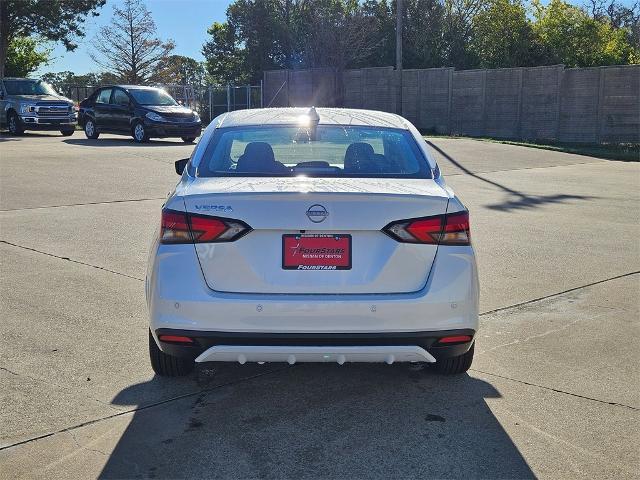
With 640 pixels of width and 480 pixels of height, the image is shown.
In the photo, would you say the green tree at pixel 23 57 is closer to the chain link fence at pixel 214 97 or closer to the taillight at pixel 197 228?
the chain link fence at pixel 214 97

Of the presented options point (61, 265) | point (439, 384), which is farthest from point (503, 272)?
point (61, 265)

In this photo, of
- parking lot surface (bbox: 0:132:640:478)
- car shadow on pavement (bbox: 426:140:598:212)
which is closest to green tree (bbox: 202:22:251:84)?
car shadow on pavement (bbox: 426:140:598:212)

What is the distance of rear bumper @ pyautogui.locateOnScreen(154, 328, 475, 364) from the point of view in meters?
3.97

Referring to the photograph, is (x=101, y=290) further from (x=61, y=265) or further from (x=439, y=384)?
(x=439, y=384)

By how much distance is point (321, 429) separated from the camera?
13.5ft

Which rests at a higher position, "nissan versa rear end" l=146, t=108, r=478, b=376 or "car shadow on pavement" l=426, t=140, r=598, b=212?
"nissan versa rear end" l=146, t=108, r=478, b=376

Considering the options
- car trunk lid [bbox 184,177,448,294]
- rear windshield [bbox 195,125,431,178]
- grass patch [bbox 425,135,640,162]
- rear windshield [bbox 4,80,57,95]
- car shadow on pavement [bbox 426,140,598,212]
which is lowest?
car shadow on pavement [bbox 426,140,598,212]

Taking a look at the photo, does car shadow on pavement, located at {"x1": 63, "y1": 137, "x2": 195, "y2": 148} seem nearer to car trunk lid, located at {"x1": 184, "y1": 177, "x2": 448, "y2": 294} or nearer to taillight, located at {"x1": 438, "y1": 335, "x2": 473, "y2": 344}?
car trunk lid, located at {"x1": 184, "y1": 177, "x2": 448, "y2": 294}

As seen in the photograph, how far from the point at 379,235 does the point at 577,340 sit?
7.88 feet

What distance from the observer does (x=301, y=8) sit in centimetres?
5341

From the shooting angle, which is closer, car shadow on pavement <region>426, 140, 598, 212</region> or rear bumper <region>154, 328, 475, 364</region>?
rear bumper <region>154, 328, 475, 364</region>

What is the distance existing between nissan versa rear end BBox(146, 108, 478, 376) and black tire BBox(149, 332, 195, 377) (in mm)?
445

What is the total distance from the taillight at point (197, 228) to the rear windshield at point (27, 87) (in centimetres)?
2471

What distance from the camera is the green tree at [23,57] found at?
43678mm
